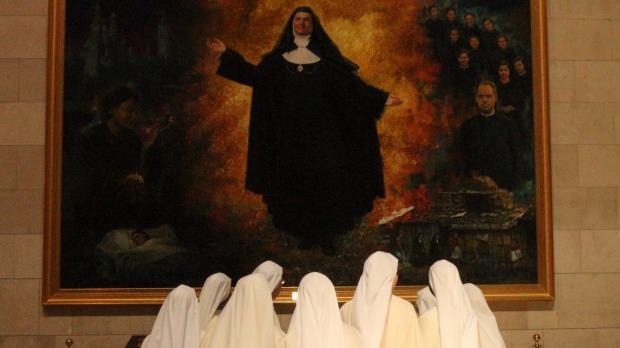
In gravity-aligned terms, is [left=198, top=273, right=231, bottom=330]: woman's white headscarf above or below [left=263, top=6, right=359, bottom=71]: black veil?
below

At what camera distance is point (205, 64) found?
10906 mm

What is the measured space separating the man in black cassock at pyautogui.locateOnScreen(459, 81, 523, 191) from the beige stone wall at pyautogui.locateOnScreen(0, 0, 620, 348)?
0.51 meters

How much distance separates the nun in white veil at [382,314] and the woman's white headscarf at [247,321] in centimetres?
76

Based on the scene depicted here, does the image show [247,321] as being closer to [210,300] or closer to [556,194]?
[210,300]

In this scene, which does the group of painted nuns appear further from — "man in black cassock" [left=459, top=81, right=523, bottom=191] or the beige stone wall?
"man in black cassock" [left=459, top=81, right=523, bottom=191]

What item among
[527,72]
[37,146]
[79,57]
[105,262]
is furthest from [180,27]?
[527,72]

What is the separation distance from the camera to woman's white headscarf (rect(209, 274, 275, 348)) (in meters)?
7.48

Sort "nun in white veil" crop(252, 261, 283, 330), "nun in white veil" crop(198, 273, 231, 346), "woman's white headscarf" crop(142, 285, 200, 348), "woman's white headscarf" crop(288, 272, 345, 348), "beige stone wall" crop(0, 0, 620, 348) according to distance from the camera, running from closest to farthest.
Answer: "woman's white headscarf" crop(288, 272, 345, 348) < "woman's white headscarf" crop(142, 285, 200, 348) < "nun in white veil" crop(198, 273, 231, 346) < "nun in white veil" crop(252, 261, 283, 330) < "beige stone wall" crop(0, 0, 620, 348)

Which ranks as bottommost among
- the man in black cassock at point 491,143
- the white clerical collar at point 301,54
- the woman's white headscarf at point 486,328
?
the woman's white headscarf at point 486,328

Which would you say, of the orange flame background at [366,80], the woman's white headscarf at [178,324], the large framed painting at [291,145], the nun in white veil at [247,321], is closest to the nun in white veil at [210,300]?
the woman's white headscarf at [178,324]

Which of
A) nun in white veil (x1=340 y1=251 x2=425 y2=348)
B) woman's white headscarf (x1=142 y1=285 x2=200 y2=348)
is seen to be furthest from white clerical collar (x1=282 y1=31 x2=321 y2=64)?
woman's white headscarf (x1=142 y1=285 x2=200 y2=348)

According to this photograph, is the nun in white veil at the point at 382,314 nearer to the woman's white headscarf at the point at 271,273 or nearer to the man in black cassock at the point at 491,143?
the woman's white headscarf at the point at 271,273

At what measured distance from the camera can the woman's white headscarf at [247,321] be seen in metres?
7.48

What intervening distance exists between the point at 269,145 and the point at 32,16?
3107mm
